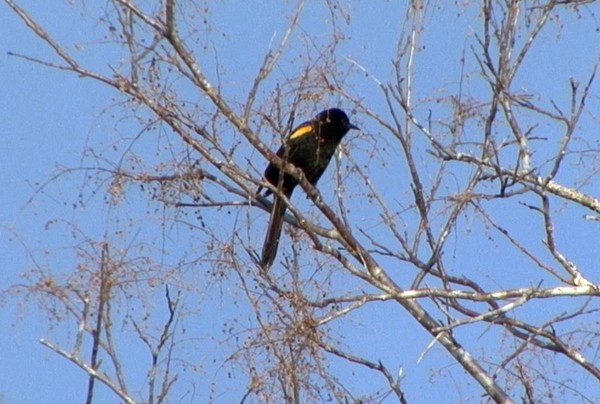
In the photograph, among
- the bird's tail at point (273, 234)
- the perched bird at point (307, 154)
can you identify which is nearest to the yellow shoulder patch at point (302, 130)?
the perched bird at point (307, 154)

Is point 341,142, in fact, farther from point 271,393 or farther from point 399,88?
point 271,393

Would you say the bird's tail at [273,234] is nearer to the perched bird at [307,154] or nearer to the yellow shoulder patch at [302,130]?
the perched bird at [307,154]

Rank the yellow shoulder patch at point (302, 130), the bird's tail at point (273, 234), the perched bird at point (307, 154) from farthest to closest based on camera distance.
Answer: the yellow shoulder patch at point (302, 130), the perched bird at point (307, 154), the bird's tail at point (273, 234)

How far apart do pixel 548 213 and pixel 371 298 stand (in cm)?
93

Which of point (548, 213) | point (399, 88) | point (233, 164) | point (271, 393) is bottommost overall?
point (271, 393)

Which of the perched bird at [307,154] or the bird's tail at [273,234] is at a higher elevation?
the perched bird at [307,154]

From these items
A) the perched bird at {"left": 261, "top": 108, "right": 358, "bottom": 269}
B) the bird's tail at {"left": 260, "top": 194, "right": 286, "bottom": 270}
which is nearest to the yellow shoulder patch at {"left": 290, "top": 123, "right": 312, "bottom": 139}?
the perched bird at {"left": 261, "top": 108, "right": 358, "bottom": 269}

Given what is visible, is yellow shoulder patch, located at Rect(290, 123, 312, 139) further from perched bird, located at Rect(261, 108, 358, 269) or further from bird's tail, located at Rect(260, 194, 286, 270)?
bird's tail, located at Rect(260, 194, 286, 270)

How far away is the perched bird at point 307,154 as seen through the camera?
596 cm

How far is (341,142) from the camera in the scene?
5941 mm

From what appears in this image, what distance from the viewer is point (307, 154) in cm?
695

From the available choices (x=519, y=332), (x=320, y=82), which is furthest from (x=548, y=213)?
(x=320, y=82)

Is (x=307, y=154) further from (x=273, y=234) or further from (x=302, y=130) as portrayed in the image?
(x=273, y=234)

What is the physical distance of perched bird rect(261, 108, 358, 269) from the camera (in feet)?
19.6
